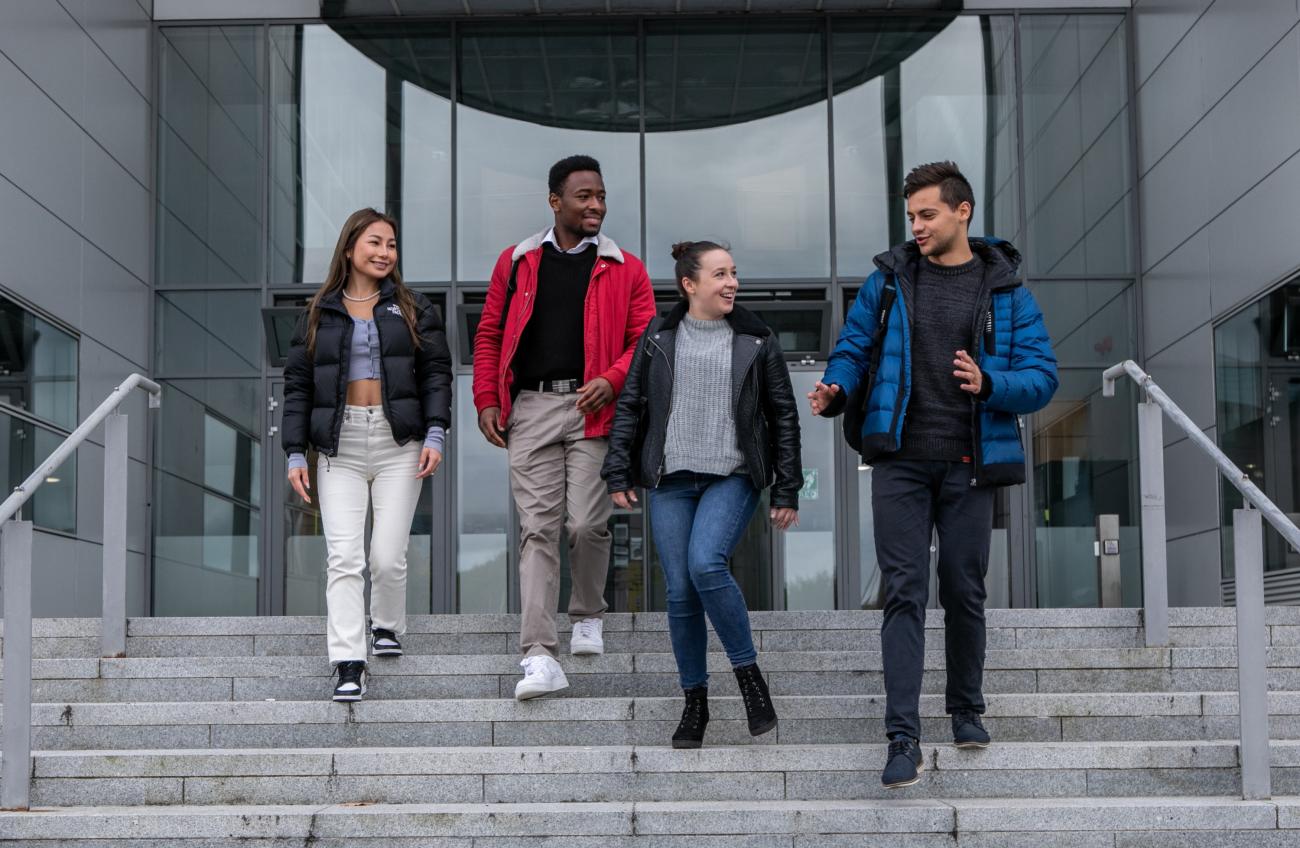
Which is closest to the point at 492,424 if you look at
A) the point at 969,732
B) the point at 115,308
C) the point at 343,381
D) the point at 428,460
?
the point at 428,460

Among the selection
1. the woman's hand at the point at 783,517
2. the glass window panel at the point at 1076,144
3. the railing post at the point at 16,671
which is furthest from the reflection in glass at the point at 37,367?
the glass window panel at the point at 1076,144

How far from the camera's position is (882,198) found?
41.4ft

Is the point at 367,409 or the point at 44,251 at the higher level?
the point at 44,251

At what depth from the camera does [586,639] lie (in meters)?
6.20

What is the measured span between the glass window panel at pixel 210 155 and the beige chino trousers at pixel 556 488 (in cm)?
695

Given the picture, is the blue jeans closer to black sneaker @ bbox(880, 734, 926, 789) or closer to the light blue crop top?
black sneaker @ bbox(880, 734, 926, 789)

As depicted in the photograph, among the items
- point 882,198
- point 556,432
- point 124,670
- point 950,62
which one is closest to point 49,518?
point 124,670

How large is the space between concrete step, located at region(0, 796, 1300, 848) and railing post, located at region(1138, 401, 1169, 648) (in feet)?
6.25

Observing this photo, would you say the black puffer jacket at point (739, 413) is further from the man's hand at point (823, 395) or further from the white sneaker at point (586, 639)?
the white sneaker at point (586, 639)

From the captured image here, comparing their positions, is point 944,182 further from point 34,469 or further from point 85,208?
point 85,208

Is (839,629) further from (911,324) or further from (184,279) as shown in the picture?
(184,279)

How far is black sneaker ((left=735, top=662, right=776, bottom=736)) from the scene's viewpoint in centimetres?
510

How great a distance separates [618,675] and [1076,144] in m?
8.18

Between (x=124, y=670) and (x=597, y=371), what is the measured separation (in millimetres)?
2261
